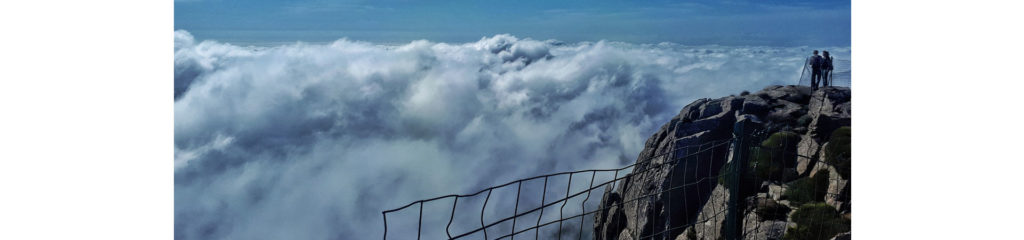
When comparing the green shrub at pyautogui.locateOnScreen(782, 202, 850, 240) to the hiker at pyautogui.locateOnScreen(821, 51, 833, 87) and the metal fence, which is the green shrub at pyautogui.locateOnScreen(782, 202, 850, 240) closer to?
the metal fence

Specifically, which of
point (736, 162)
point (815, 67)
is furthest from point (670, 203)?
point (736, 162)

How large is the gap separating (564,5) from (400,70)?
888mm

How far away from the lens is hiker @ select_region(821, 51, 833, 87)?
12.8ft

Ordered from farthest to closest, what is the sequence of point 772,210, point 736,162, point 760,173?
point 760,173 < point 772,210 < point 736,162

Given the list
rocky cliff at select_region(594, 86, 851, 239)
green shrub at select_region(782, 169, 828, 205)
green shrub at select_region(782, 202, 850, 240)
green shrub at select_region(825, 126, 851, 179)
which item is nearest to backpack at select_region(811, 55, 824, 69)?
rocky cliff at select_region(594, 86, 851, 239)

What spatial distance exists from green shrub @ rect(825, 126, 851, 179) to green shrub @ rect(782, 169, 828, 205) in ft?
0.24

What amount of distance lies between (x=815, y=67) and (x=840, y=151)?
0.50m

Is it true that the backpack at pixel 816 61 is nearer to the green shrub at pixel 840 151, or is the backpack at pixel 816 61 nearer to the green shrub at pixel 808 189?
the green shrub at pixel 840 151

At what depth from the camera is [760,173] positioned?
3.78 m

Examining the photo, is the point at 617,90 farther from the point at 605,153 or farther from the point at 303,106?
the point at 303,106

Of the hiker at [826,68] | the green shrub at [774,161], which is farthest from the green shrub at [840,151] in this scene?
the hiker at [826,68]

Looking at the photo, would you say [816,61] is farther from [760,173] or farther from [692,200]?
[692,200]

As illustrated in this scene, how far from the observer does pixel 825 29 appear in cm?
381
